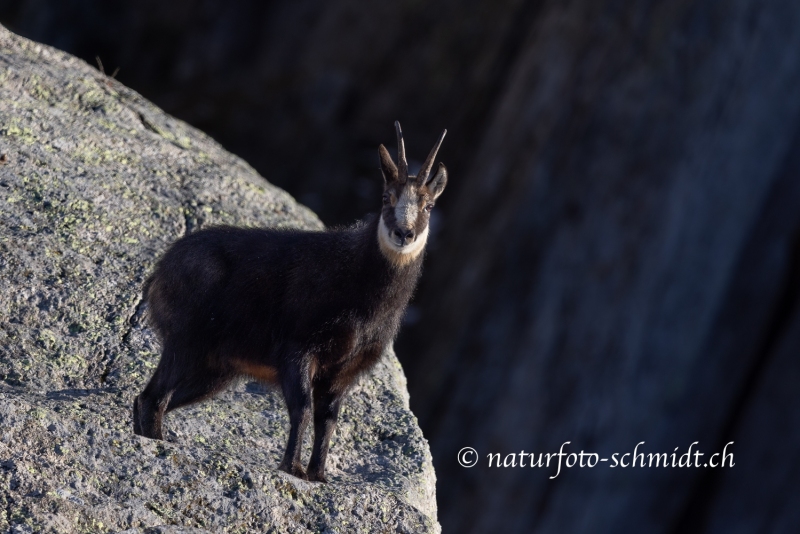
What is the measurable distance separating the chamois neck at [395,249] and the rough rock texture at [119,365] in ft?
4.05

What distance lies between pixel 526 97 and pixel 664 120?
235 cm

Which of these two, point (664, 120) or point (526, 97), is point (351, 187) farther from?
point (664, 120)

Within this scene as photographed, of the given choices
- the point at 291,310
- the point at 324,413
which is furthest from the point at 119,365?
the point at 324,413

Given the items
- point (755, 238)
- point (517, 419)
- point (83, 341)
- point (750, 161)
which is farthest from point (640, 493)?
point (83, 341)

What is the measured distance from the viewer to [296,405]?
19.1 ft

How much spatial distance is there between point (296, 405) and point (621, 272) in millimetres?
8890

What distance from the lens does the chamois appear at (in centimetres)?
592

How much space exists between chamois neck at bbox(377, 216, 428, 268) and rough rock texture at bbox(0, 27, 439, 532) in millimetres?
1235

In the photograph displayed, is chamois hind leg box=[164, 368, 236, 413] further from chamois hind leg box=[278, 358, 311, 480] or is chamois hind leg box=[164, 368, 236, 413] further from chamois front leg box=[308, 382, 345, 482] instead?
chamois front leg box=[308, 382, 345, 482]

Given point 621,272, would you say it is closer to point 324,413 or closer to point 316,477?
point 324,413

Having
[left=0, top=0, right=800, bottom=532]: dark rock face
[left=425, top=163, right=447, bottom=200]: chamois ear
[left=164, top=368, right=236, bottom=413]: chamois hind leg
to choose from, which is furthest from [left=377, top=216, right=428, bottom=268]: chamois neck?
[left=0, top=0, right=800, bottom=532]: dark rock face

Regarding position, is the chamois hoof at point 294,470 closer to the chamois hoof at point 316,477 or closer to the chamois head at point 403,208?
the chamois hoof at point 316,477

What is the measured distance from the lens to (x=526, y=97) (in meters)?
15.3

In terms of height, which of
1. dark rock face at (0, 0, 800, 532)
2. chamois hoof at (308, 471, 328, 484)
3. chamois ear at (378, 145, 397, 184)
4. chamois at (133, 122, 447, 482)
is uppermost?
dark rock face at (0, 0, 800, 532)
